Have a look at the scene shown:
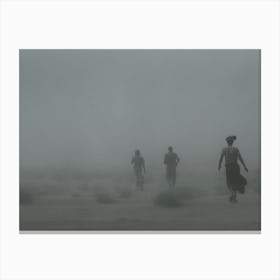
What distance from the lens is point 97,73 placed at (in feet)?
25.5

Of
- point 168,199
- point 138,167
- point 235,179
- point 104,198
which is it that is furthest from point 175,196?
point 104,198

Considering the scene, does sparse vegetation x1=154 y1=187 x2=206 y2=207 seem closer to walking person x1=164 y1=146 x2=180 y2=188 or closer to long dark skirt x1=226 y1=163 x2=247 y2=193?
walking person x1=164 y1=146 x2=180 y2=188

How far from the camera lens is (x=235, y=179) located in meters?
7.71

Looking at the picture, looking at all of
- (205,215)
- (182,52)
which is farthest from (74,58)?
(205,215)

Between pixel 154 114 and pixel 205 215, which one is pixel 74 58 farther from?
pixel 205 215

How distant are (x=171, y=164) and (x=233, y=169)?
2.95 feet

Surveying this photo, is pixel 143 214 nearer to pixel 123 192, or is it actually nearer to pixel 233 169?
pixel 123 192

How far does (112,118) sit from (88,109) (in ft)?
1.22

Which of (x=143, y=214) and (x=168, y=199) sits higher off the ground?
(x=168, y=199)

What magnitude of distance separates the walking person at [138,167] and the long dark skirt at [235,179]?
4.01 feet

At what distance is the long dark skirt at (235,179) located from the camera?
303 inches

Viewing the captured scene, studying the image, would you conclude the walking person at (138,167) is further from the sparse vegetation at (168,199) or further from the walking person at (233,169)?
the walking person at (233,169)

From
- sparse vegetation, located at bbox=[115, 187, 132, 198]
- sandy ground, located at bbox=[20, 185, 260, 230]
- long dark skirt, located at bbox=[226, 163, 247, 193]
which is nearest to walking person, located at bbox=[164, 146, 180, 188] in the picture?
sandy ground, located at bbox=[20, 185, 260, 230]

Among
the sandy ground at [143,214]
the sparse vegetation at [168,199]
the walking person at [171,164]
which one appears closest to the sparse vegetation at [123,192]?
the sandy ground at [143,214]
